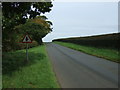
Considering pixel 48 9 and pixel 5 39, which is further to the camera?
pixel 48 9

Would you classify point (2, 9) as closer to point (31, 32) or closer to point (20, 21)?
point (20, 21)

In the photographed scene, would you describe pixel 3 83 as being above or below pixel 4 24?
below

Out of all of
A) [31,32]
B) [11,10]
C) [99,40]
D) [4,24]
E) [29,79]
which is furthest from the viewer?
[31,32]

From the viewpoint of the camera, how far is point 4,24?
1305 centimetres

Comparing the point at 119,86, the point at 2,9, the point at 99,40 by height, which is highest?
the point at 2,9

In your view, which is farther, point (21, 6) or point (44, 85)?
point (21, 6)

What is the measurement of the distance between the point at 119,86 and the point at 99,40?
22900 millimetres

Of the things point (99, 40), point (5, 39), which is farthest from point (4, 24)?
point (99, 40)

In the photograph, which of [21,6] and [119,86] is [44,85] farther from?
[21,6]

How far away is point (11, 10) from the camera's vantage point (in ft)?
46.2

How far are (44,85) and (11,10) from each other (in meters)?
8.03

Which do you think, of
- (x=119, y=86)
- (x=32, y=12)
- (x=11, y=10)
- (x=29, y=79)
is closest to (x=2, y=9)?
(x=11, y=10)

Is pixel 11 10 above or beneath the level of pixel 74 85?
above

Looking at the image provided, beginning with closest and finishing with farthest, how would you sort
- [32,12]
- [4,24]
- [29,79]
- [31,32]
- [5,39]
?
[29,79] → [4,24] → [5,39] → [32,12] → [31,32]
